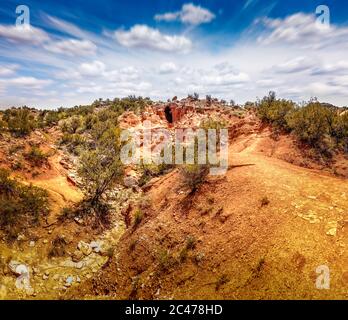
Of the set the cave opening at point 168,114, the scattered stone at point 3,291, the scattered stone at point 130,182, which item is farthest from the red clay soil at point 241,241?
the cave opening at point 168,114

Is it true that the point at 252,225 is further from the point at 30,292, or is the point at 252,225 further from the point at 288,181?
the point at 30,292

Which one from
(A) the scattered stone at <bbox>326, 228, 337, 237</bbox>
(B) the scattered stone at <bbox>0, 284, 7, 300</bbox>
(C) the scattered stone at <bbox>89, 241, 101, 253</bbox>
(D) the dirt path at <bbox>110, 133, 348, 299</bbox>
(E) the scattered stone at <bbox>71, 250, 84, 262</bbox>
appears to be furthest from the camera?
(C) the scattered stone at <bbox>89, 241, 101, 253</bbox>

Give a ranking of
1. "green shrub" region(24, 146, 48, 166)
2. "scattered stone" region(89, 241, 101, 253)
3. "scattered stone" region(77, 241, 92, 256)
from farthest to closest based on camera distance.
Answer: "green shrub" region(24, 146, 48, 166) < "scattered stone" region(89, 241, 101, 253) < "scattered stone" region(77, 241, 92, 256)

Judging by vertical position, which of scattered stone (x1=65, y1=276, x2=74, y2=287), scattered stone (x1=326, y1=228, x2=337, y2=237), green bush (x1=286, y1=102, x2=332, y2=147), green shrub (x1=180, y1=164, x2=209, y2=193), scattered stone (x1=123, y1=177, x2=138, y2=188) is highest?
green bush (x1=286, y1=102, x2=332, y2=147)

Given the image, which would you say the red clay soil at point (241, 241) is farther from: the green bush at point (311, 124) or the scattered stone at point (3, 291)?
the green bush at point (311, 124)

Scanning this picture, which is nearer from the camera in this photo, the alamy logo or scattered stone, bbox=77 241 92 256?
the alamy logo

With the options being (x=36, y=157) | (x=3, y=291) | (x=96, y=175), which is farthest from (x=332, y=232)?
(x=36, y=157)

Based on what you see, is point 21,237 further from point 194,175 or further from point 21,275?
point 194,175

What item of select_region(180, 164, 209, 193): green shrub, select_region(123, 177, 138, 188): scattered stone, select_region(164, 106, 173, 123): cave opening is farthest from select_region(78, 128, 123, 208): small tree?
select_region(164, 106, 173, 123): cave opening

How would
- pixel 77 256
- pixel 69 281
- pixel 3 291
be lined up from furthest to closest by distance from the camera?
pixel 77 256, pixel 69 281, pixel 3 291

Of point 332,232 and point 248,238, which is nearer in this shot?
point 332,232

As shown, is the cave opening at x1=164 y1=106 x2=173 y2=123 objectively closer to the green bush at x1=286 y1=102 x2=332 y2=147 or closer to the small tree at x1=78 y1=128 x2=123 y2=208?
the small tree at x1=78 y1=128 x2=123 y2=208

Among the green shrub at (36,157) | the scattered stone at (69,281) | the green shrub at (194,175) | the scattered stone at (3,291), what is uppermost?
the green shrub at (36,157)
